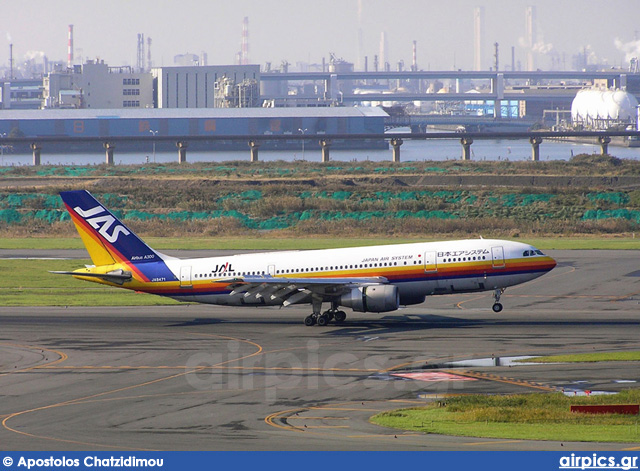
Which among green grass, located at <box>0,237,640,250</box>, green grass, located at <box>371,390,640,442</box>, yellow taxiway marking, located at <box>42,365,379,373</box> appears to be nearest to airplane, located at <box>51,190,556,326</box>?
yellow taxiway marking, located at <box>42,365,379,373</box>

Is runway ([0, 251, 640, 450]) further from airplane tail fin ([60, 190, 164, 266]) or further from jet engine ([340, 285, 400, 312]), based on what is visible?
airplane tail fin ([60, 190, 164, 266])

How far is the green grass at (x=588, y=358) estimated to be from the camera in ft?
139

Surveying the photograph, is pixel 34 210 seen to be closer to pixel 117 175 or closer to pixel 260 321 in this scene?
pixel 117 175

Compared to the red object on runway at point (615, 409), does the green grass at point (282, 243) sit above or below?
above

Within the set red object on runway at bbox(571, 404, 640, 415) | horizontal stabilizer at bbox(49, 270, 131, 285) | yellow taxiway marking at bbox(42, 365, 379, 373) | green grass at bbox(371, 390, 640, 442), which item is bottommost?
yellow taxiway marking at bbox(42, 365, 379, 373)

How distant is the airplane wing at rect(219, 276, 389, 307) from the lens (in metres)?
53.2

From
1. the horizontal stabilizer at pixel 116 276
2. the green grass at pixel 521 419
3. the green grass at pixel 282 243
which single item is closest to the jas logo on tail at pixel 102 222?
the horizontal stabilizer at pixel 116 276

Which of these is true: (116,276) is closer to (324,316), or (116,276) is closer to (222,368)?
(324,316)

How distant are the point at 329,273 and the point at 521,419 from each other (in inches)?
1017

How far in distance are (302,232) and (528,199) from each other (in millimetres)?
33439

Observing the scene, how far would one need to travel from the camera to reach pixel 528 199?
121375mm

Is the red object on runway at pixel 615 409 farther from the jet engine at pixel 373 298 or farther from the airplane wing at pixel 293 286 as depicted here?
the airplane wing at pixel 293 286

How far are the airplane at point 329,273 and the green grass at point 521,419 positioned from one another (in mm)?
19154

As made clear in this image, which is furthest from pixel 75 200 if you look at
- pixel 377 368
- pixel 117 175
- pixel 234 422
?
pixel 117 175
